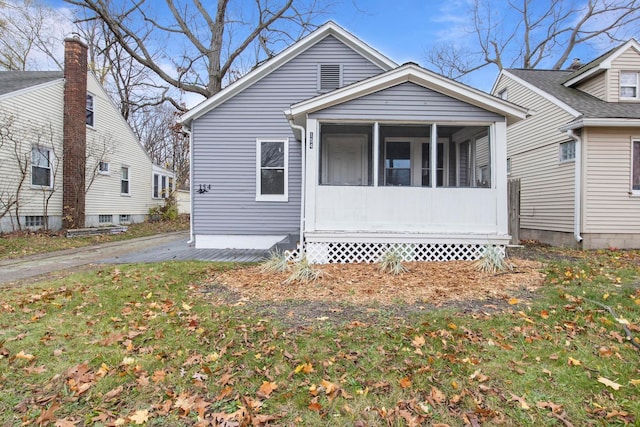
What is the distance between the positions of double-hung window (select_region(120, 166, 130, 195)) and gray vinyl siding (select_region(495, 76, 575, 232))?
18244mm

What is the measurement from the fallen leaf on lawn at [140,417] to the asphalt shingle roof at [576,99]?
11.7 metres

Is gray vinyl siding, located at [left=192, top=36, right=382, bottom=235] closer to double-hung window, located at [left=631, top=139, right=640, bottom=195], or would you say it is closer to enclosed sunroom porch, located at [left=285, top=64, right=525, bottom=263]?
enclosed sunroom porch, located at [left=285, top=64, right=525, bottom=263]

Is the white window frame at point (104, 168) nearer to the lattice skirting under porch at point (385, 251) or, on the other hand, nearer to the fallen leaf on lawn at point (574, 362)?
the lattice skirting under porch at point (385, 251)

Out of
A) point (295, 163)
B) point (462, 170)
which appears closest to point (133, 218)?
point (295, 163)

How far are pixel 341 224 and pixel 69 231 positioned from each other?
11.1 metres

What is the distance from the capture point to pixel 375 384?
9.39 ft

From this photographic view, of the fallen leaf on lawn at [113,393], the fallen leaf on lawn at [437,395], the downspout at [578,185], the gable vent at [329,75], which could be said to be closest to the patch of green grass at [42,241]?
the fallen leaf on lawn at [113,393]

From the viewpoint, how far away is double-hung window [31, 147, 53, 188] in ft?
43.2

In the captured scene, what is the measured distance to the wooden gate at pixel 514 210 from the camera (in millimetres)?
10844

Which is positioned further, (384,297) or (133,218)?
(133,218)

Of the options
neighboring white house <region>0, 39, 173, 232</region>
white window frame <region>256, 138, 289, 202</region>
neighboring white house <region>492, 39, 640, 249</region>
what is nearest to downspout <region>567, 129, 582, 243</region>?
neighboring white house <region>492, 39, 640, 249</region>

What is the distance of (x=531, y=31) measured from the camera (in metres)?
23.2

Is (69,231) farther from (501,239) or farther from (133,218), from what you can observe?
(501,239)

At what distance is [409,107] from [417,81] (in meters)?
0.56
